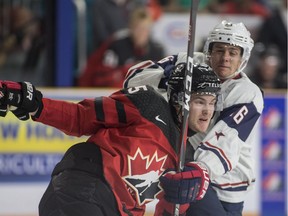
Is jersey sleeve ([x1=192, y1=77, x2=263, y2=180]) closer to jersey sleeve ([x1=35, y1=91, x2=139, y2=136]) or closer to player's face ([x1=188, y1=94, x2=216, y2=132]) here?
player's face ([x1=188, y1=94, x2=216, y2=132])

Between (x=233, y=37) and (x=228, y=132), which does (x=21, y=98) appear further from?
(x=233, y=37)

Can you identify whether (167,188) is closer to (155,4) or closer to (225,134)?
(225,134)

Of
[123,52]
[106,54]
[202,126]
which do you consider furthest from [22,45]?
[202,126]

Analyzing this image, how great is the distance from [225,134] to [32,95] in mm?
848

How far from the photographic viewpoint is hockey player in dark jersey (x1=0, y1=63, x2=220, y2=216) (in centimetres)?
338

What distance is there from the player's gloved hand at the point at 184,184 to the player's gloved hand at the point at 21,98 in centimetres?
53

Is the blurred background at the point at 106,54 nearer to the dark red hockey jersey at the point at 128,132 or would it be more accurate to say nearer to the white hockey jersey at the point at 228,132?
the white hockey jersey at the point at 228,132

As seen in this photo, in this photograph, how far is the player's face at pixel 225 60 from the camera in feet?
13.4

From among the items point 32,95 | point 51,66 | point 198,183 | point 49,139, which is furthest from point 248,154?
point 51,66

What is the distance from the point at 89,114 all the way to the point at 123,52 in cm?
325

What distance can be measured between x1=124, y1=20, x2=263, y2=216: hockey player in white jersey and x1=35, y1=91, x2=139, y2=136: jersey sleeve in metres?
0.47

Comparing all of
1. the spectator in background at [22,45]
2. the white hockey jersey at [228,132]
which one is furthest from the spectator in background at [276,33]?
the white hockey jersey at [228,132]

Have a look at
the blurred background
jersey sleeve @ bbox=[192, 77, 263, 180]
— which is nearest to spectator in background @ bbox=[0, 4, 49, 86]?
the blurred background

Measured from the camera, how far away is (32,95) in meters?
3.45
